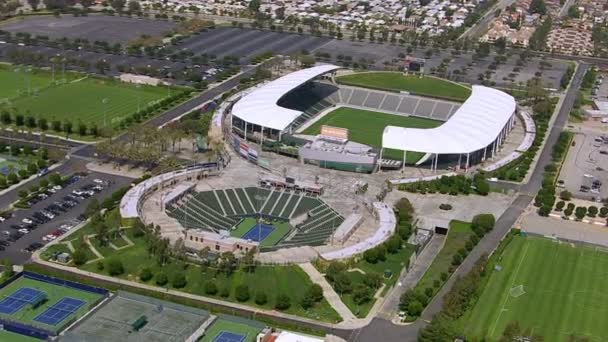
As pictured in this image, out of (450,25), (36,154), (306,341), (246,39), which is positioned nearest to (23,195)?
(36,154)

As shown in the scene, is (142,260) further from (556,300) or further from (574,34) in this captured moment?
(574,34)

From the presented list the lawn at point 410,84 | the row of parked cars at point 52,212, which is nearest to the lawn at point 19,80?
the row of parked cars at point 52,212

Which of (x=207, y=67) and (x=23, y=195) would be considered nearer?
(x=23, y=195)

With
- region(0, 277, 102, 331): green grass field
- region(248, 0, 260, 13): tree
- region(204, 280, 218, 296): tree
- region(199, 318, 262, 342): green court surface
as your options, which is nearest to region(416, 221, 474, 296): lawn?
region(199, 318, 262, 342): green court surface

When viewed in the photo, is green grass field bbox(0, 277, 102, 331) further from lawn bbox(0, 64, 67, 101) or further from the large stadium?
lawn bbox(0, 64, 67, 101)

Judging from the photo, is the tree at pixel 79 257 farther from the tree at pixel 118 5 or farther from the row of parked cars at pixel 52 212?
the tree at pixel 118 5

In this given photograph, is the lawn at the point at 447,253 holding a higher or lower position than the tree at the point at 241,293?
higher

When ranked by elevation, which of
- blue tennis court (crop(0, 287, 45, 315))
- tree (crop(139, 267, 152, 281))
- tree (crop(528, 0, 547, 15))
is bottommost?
blue tennis court (crop(0, 287, 45, 315))
